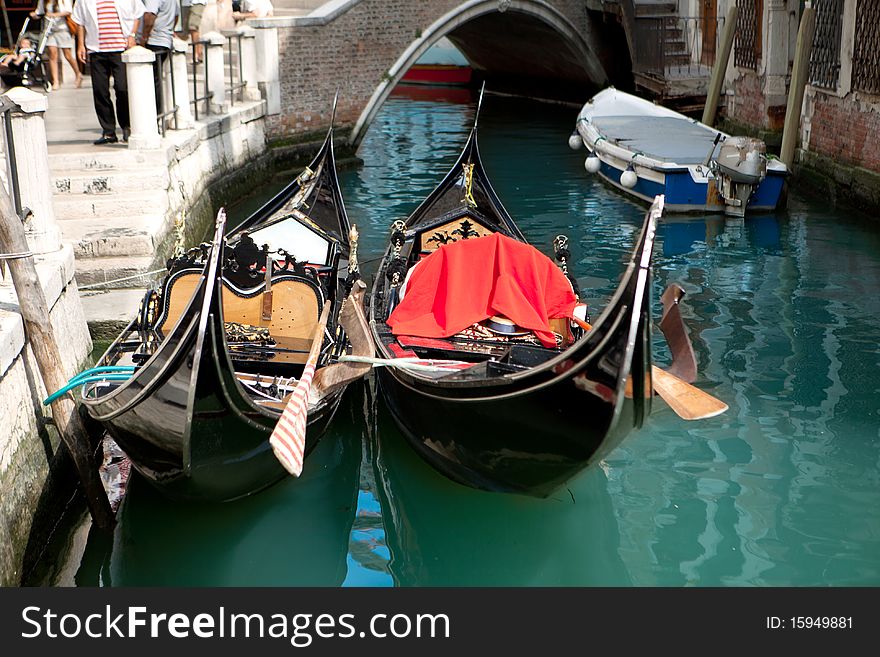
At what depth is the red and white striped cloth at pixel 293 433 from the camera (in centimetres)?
235

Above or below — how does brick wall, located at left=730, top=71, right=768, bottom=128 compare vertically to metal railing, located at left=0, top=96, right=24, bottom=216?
below

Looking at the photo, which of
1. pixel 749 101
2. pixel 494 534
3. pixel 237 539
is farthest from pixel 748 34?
pixel 237 539

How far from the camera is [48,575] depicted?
2506 millimetres

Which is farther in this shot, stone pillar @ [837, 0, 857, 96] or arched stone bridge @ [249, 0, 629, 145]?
arched stone bridge @ [249, 0, 629, 145]

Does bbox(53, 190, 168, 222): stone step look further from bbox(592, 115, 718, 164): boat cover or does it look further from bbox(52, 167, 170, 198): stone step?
bbox(592, 115, 718, 164): boat cover

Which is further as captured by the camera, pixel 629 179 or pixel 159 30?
pixel 629 179

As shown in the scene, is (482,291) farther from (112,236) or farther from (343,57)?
(343,57)

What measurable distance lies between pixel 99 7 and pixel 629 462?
3.02 meters

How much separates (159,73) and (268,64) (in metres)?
2.20

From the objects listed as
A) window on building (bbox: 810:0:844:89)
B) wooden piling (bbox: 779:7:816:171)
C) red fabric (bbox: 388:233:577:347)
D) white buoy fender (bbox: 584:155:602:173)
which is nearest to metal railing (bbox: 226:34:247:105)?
white buoy fender (bbox: 584:155:602:173)

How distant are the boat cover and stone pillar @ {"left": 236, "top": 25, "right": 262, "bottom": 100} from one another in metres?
2.21

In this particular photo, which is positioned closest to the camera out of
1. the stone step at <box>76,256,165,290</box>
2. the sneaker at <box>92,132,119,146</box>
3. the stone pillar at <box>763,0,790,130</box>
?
the stone step at <box>76,256,165,290</box>

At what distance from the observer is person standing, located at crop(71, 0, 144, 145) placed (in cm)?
465
